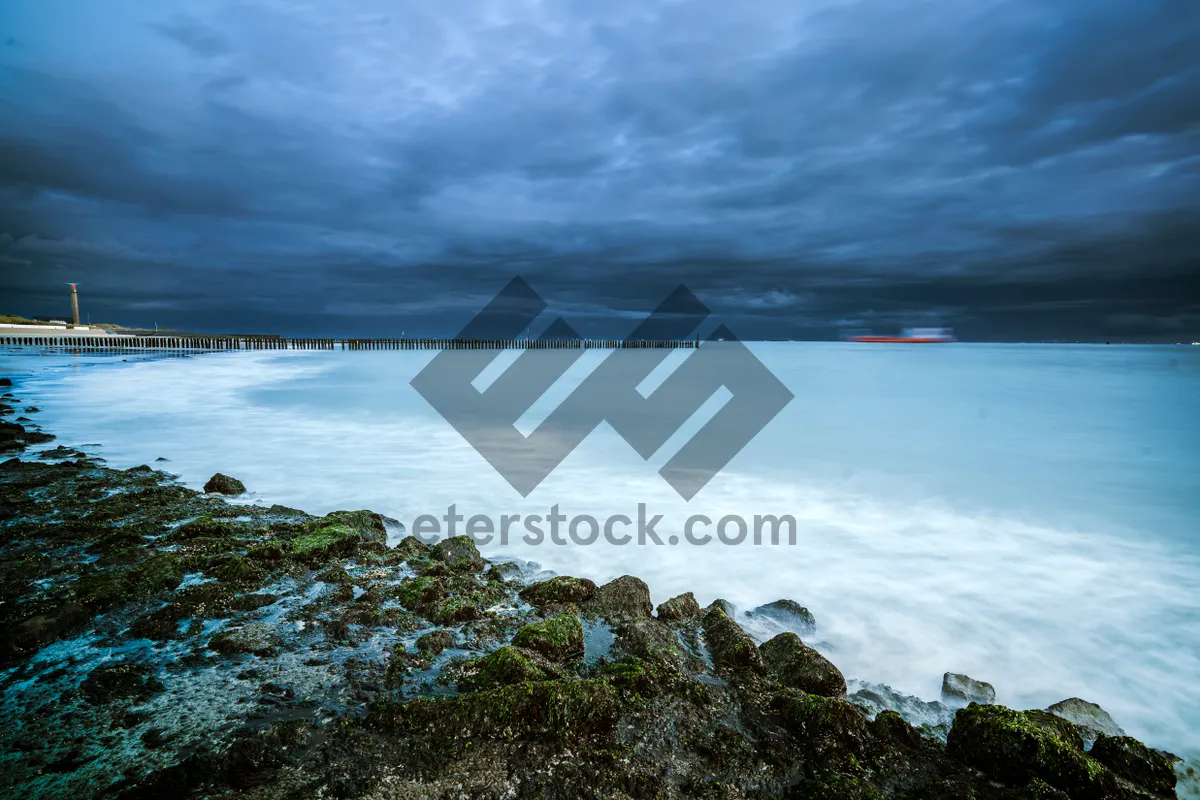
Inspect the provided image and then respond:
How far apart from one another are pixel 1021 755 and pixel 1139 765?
69 cm

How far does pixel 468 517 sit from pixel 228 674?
432cm

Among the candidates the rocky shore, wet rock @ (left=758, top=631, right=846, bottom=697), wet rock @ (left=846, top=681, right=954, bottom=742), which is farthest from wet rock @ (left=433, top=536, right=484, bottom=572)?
wet rock @ (left=846, top=681, right=954, bottom=742)

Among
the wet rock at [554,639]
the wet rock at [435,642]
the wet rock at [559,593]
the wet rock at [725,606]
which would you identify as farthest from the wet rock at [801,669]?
the wet rock at [435,642]

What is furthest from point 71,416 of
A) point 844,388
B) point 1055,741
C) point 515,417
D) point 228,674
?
point 844,388

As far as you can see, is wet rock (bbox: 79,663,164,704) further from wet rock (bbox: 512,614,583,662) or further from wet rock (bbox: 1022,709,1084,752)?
wet rock (bbox: 1022,709,1084,752)

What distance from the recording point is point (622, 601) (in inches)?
186

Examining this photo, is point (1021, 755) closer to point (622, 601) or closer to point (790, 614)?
point (790, 614)

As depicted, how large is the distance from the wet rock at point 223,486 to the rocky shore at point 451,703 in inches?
109

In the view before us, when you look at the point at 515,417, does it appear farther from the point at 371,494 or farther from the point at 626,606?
the point at 626,606

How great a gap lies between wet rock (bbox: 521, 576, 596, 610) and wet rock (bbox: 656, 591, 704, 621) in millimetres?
590

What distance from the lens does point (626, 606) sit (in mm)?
4695

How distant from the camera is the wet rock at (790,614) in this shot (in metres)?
5.04

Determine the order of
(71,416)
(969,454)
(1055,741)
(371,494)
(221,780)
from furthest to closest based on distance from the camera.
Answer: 1. (71,416)
2. (969,454)
3. (371,494)
4. (1055,741)
5. (221,780)

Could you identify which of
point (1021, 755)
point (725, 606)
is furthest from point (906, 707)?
point (725, 606)
